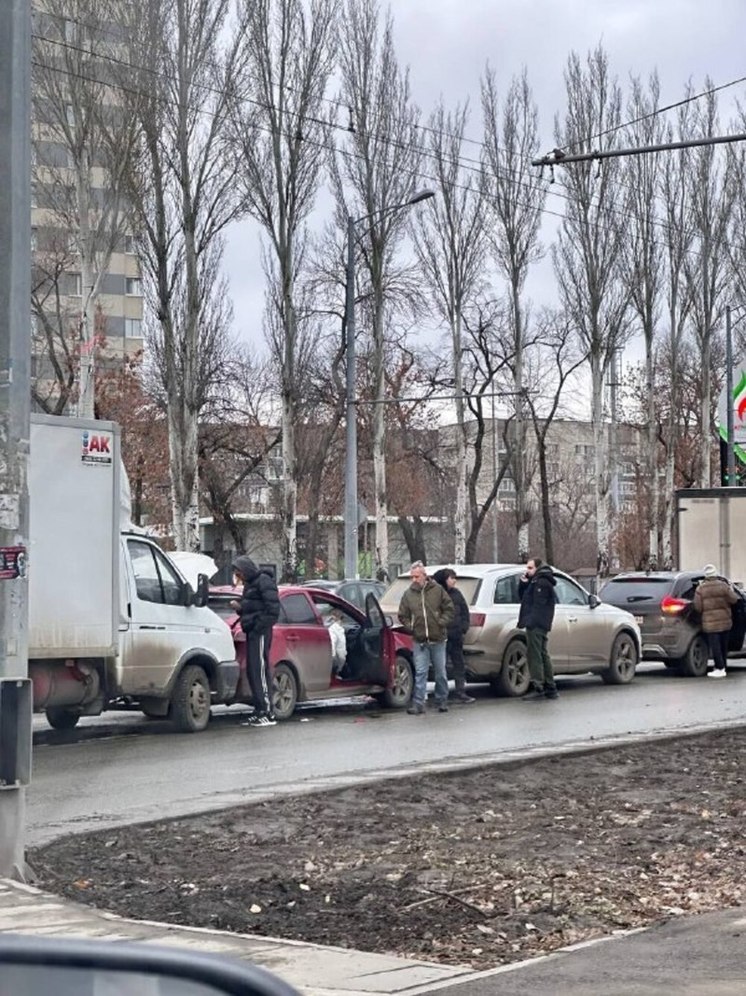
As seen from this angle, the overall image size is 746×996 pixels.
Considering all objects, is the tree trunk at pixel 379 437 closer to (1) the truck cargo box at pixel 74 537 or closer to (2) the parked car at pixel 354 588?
(2) the parked car at pixel 354 588

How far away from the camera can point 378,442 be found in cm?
4819

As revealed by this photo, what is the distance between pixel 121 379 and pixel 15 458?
49.0 m

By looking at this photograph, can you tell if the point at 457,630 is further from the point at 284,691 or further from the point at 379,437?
the point at 379,437

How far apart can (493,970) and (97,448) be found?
9425 millimetres

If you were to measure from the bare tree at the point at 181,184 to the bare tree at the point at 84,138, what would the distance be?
0.53 meters

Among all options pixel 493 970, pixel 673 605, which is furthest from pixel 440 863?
pixel 673 605

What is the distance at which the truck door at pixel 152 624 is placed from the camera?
1572cm

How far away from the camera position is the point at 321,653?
1847 cm

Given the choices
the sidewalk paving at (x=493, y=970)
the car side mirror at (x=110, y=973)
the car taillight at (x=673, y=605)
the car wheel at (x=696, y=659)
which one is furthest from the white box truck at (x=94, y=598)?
the car side mirror at (x=110, y=973)

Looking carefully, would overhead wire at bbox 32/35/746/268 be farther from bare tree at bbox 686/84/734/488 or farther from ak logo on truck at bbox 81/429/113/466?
ak logo on truck at bbox 81/429/113/466

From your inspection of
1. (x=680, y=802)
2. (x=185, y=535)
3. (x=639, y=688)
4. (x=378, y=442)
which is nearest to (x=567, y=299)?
(x=378, y=442)

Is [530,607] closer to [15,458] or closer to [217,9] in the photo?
[15,458]

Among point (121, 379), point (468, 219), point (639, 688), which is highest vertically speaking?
point (468, 219)

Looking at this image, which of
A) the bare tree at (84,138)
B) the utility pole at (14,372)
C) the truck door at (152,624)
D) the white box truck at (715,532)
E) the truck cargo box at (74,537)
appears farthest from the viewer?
the bare tree at (84,138)
